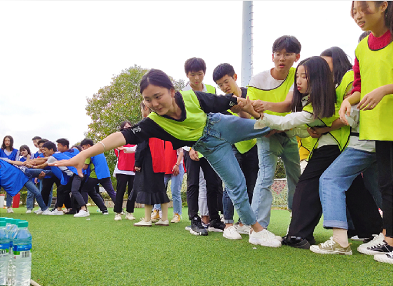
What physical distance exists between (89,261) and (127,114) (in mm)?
16038

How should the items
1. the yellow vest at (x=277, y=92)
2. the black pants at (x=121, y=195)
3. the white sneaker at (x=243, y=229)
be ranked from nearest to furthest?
the yellow vest at (x=277, y=92) < the white sneaker at (x=243, y=229) < the black pants at (x=121, y=195)

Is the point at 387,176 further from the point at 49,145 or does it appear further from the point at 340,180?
the point at 49,145

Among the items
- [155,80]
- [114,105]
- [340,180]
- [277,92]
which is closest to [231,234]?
[340,180]

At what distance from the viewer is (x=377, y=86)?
2375 mm

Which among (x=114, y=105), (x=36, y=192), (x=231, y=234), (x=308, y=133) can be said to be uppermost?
(x=114, y=105)

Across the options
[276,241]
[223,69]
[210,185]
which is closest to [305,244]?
[276,241]

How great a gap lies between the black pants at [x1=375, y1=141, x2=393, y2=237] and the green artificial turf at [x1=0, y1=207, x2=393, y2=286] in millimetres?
325

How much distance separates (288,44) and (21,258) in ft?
9.49

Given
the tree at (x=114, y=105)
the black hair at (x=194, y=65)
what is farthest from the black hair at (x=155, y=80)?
the tree at (x=114, y=105)

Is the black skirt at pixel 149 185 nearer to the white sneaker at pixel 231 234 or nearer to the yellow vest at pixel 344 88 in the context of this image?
the white sneaker at pixel 231 234

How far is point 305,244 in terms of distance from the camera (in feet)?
9.09

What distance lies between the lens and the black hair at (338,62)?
10.0 feet

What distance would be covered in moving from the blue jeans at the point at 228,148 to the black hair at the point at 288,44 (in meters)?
0.87

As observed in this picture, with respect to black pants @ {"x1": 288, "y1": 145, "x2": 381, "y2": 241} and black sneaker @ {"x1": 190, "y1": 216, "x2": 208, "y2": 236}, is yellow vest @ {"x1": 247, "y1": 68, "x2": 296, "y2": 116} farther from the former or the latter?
black sneaker @ {"x1": 190, "y1": 216, "x2": 208, "y2": 236}
